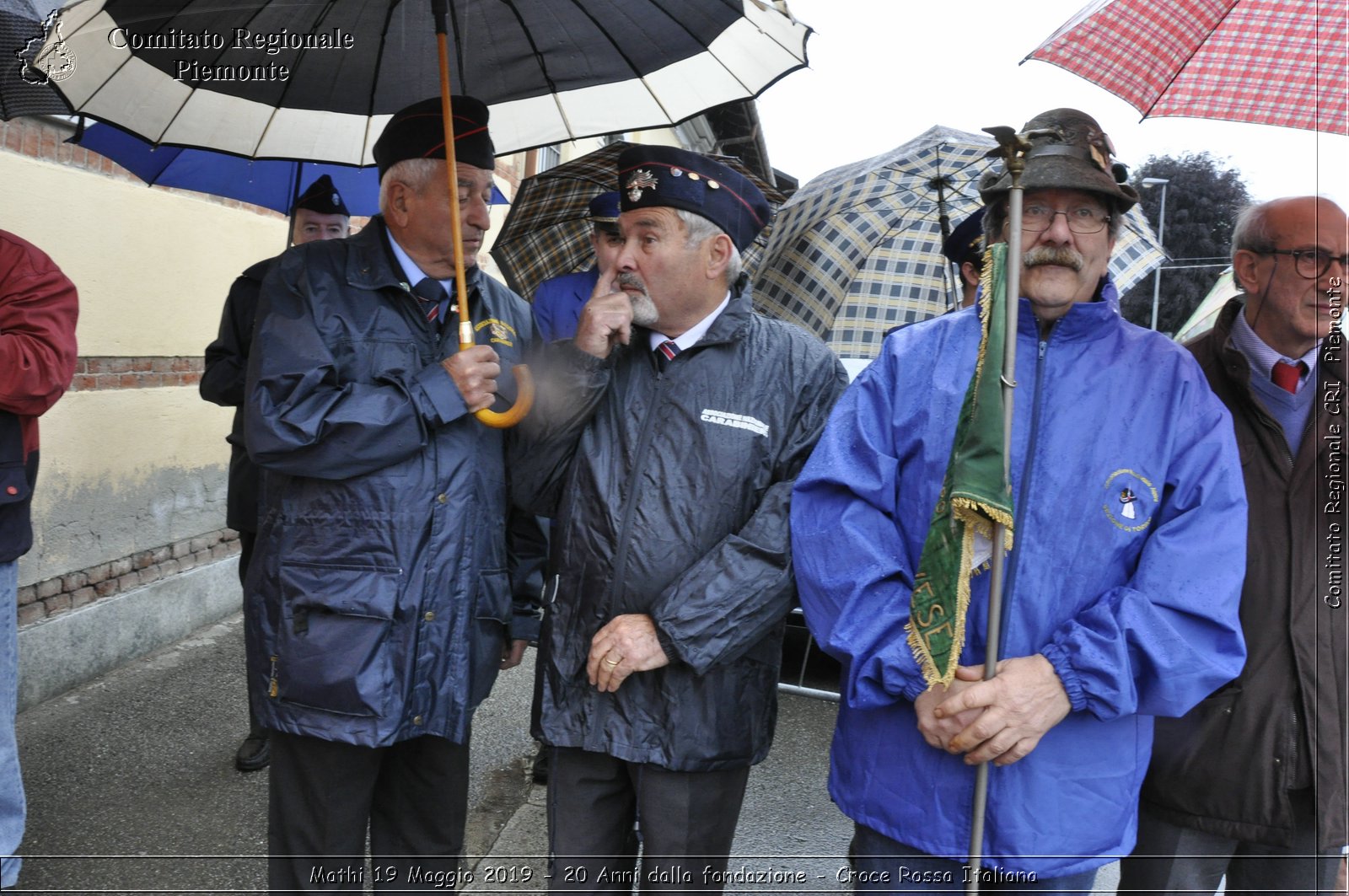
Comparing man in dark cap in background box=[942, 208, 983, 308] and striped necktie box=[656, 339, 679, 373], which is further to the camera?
man in dark cap in background box=[942, 208, 983, 308]

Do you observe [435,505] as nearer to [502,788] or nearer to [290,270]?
[290,270]

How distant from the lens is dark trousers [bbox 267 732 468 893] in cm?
258

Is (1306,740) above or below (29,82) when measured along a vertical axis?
below

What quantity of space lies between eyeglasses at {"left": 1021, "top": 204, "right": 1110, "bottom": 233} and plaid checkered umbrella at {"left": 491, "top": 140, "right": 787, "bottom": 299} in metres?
2.06

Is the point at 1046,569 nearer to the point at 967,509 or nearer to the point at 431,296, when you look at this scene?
the point at 967,509

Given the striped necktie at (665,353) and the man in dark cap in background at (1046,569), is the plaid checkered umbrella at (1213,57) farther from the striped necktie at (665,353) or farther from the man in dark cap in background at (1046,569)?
the striped necktie at (665,353)

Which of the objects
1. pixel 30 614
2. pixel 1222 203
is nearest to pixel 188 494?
pixel 30 614

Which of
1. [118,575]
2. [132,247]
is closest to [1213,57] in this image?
[132,247]

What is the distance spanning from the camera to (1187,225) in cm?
275

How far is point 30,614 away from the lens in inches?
178

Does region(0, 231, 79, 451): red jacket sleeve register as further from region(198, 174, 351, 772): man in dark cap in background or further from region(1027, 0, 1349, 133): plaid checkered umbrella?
region(1027, 0, 1349, 133): plaid checkered umbrella

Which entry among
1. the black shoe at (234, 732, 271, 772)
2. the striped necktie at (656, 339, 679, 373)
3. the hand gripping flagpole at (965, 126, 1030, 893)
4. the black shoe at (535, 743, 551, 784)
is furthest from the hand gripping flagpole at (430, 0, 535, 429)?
the black shoe at (234, 732, 271, 772)

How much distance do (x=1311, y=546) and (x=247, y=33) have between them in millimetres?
2842

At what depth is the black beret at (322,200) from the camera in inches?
164
